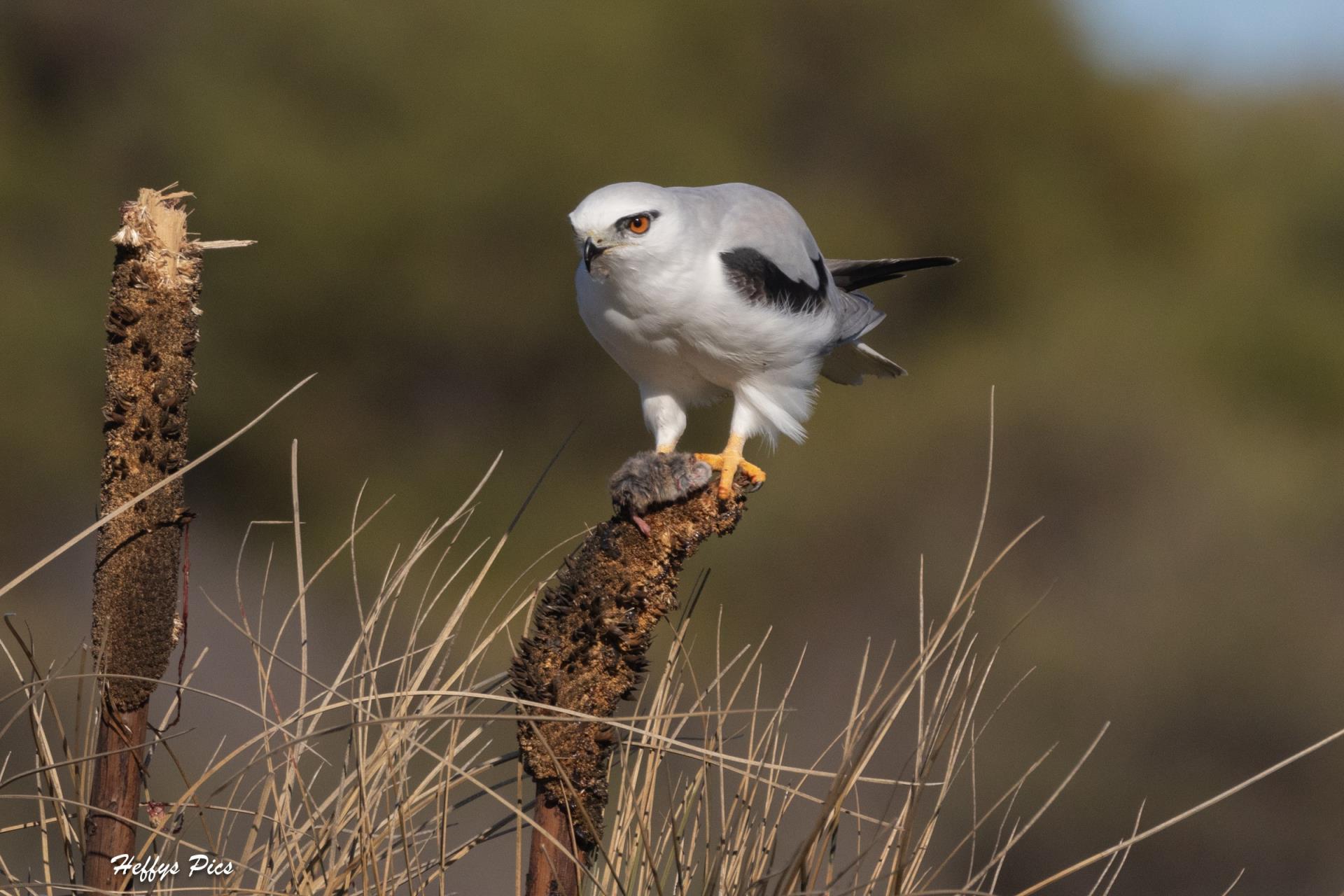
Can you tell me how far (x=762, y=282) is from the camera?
11.4ft

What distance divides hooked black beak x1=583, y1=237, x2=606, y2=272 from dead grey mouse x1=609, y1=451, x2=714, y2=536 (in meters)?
0.72

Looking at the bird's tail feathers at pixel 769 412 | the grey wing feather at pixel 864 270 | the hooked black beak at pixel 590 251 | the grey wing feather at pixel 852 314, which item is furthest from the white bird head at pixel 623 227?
the grey wing feather at pixel 864 270

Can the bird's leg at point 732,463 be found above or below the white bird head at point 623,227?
below

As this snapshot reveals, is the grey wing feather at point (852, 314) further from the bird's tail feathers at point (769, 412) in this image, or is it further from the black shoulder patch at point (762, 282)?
the bird's tail feathers at point (769, 412)

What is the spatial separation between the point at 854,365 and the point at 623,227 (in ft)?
4.70

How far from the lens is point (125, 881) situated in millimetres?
2211

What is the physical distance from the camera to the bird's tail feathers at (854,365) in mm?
4336

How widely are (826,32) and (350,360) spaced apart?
28.6 ft

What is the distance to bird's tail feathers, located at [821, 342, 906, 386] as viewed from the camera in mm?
4336

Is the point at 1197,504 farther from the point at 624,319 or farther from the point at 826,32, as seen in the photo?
the point at 624,319

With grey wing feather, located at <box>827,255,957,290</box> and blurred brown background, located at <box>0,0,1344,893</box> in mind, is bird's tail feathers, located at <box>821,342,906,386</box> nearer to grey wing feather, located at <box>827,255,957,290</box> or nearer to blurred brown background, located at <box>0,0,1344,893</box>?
grey wing feather, located at <box>827,255,957,290</box>

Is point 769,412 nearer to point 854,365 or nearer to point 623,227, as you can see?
point 623,227

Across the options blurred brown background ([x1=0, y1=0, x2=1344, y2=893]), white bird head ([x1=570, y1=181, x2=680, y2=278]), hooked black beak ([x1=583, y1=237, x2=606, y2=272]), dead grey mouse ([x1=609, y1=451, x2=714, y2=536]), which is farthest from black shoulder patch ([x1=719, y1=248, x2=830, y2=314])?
blurred brown background ([x1=0, y1=0, x2=1344, y2=893])

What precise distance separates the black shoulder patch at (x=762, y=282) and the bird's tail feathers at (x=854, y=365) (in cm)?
66
